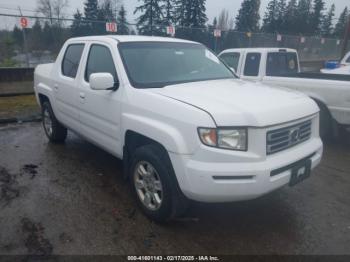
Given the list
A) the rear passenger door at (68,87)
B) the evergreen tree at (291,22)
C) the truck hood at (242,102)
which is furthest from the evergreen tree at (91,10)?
the evergreen tree at (291,22)

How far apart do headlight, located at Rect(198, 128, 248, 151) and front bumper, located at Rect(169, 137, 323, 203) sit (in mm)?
76

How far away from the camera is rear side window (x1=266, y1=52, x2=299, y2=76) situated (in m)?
7.37

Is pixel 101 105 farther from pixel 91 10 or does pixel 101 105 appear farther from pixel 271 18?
pixel 271 18

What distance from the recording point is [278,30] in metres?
46.5

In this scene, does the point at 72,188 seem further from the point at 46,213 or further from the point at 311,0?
the point at 311,0

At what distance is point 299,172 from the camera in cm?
312

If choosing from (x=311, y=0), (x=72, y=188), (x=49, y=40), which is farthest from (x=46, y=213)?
(x=311, y=0)

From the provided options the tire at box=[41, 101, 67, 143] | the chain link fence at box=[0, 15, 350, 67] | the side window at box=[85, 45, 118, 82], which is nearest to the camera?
the side window at box=[85, 45, 118, 82]

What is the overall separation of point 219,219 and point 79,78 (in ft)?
8.88

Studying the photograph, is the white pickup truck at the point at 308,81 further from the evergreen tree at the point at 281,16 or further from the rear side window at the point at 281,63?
the evergreen tree at the point at 281,16

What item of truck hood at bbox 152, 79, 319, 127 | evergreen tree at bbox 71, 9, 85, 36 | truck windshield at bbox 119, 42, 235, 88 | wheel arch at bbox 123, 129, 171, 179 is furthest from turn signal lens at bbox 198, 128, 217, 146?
evergreen tree at bbox 71, 9, 85, 36

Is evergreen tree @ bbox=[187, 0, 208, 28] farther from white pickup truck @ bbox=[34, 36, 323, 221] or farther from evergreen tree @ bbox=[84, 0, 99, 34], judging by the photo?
white pickup truck @ bbox=[34, 36, 323, 221]

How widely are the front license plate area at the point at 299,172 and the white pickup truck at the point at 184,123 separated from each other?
0.02 m

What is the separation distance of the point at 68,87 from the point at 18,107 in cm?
464
